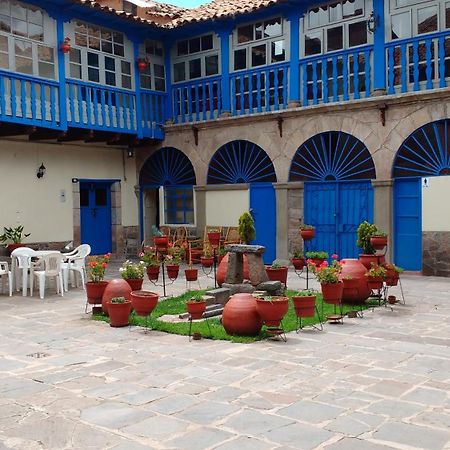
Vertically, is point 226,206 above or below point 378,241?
above

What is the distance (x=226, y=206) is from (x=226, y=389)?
987 centimetres

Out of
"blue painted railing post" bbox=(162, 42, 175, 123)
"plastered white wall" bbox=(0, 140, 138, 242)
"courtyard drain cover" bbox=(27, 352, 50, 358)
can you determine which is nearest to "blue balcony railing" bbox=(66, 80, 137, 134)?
"blue painted railing post" bbox=(162, 42, 175, 123)

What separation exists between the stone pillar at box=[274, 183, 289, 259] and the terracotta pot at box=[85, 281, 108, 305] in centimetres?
604

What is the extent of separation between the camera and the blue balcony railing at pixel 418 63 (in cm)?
1122

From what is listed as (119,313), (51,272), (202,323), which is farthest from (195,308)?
(51,272)

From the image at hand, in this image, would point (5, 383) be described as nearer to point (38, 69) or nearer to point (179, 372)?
point (179, 372)

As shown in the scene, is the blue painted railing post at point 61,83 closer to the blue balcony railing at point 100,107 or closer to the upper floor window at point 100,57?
the blue balcony railing at point 100,107

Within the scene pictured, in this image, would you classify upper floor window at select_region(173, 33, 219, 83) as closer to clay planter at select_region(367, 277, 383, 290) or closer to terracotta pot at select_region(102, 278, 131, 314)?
clay planter at select_region(367, 277, 383, 290)

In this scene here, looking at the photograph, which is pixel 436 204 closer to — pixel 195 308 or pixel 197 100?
pixel 195 308

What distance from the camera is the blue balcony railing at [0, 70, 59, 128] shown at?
A: 12.0m

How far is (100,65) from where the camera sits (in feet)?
46.4

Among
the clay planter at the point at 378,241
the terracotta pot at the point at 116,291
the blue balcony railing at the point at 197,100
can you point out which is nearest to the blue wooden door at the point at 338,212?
the blue balcony railing at the point at 197,100

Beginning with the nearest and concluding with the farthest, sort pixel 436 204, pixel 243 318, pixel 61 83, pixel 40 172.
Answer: pixel 243 318
pixel 436 204
pixel 61 83
pixel 40 172

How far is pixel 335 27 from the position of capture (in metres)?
12.7
